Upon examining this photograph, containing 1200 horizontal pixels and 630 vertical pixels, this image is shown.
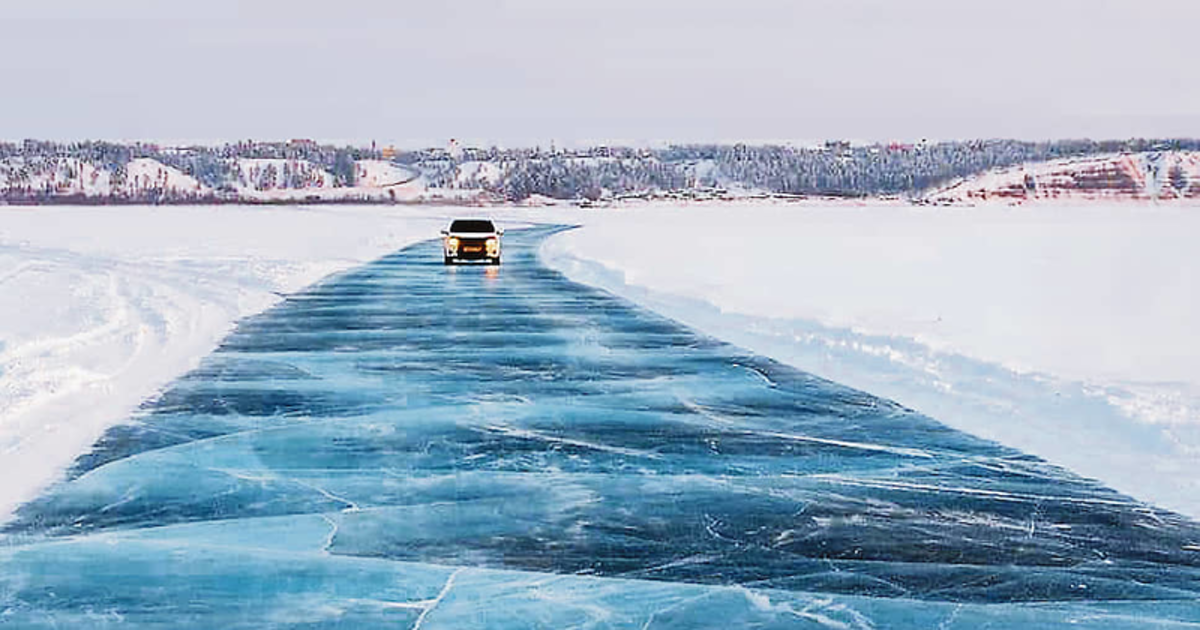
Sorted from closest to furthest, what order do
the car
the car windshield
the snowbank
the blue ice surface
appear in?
the blue ice surface → the snowbank → the car → the car windshield

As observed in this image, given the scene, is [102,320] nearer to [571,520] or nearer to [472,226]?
[571,520]

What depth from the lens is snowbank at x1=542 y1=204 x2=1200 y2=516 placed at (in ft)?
39.5

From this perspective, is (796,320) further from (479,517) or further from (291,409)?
(479,517)

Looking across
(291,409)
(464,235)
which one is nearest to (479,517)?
(291,409)

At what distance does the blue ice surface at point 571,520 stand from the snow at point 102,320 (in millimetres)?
572

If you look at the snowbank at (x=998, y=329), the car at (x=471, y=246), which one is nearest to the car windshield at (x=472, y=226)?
the car at (x=471, y=246)

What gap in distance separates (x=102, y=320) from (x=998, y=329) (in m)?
13.1

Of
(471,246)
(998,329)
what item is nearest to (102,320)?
(998,329)

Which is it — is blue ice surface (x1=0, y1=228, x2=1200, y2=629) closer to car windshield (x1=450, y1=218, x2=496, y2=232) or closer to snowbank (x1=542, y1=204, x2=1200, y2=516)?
snowbank (x1=542, y1=204, x2=1200, y2=516)

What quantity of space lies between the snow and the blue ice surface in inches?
22.5

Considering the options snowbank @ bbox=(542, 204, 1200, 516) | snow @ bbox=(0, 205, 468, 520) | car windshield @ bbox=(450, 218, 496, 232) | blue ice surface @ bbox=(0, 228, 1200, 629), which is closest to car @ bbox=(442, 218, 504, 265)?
car windshield @ bbox=(450, 218, 496, 232)

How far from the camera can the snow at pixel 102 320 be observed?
12070mm

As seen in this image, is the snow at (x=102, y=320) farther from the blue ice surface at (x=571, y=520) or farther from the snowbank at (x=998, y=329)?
the snowbank at (x=998, y=329)

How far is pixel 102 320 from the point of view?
901 inches
